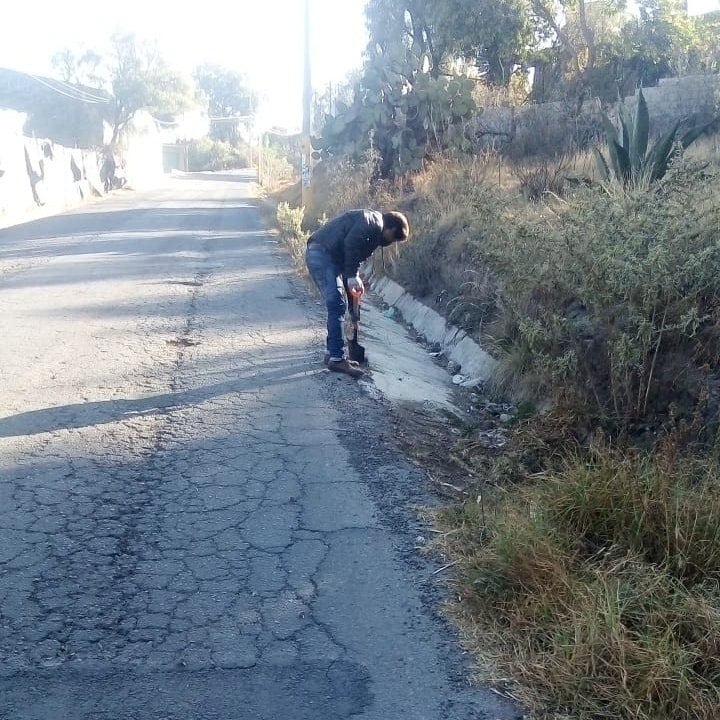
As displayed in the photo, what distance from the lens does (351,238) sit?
24.8 feet

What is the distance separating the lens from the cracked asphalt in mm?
3248

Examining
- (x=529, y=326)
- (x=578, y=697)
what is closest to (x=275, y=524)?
(x=578, y=697)

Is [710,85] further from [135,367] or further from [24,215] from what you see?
[24,215]

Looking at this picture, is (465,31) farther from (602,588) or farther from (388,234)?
(602,588)

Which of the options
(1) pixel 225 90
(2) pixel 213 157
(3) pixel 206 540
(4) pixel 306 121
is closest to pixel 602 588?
(3) pixel 206 540

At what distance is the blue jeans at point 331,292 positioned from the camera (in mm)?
7668

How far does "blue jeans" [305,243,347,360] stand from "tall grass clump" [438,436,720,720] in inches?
124

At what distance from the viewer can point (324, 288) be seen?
25.3 ft

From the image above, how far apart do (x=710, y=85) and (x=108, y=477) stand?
52.4ft

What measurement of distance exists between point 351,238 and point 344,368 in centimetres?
115

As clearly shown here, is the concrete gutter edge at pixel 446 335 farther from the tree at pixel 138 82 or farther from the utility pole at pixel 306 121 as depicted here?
the tree at pixel 138 82

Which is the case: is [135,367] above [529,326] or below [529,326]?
below

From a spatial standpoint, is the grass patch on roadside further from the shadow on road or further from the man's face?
the shadow on road

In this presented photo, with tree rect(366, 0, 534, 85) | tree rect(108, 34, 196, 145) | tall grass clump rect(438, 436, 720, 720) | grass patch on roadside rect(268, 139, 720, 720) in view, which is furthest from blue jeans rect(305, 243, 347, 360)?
tree rect(108, 34, 196, 145)
